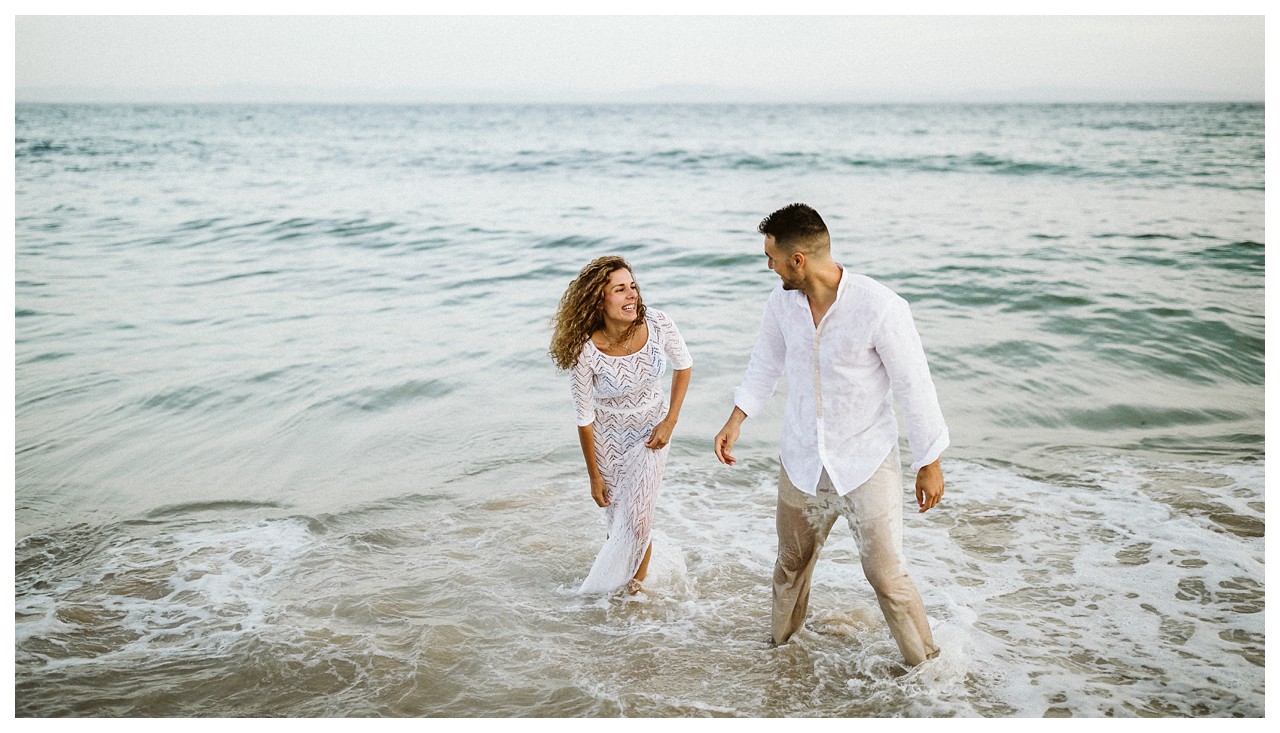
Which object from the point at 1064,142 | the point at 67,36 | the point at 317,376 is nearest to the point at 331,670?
the point at 317,376

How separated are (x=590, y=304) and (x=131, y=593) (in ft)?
9.47

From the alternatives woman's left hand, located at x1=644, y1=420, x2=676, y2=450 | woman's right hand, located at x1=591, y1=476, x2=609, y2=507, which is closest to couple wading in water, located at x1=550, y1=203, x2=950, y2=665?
woman's left hand, located at x1=644, y1=420, x2=676, y2=450

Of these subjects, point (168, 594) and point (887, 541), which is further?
point (168, 594)

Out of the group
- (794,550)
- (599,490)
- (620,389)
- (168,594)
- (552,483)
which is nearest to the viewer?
(794,550)

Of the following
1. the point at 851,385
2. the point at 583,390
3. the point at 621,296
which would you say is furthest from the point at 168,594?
the point at 851,385

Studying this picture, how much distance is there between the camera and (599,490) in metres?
4.70

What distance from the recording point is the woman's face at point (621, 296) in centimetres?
428

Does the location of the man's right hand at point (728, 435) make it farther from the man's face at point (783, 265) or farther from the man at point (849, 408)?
the man's face at point (783, 265)

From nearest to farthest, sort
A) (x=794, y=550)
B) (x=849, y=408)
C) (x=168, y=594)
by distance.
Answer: (x=849, y=408)
(x=794, y=550)
(x=168, y=594)

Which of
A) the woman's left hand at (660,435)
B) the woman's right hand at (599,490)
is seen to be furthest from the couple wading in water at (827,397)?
the woman's right hand at (599,490)

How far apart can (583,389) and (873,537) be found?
1.57 metres

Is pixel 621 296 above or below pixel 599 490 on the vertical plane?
above

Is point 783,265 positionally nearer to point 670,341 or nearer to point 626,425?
point 670,341

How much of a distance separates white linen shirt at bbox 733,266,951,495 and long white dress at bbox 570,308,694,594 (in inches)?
33.7
